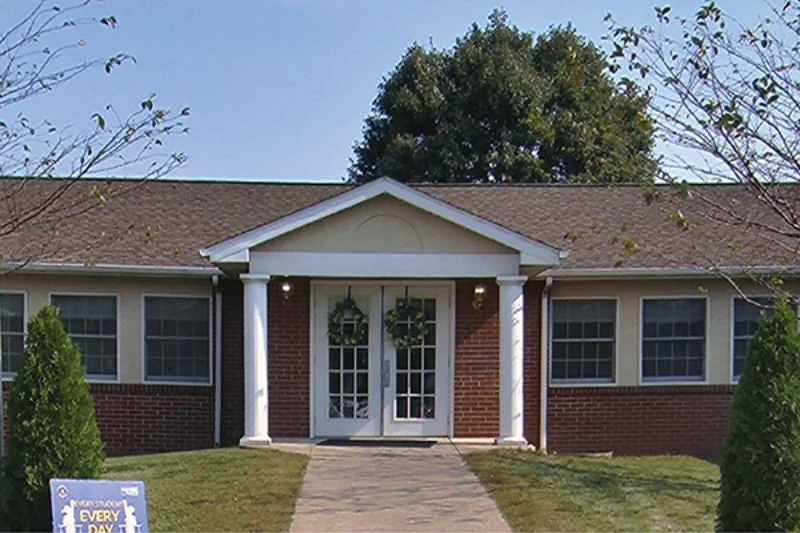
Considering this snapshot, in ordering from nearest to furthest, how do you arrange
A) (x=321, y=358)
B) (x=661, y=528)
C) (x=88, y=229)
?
1. (x=661, y=528)
2. (x=321, y=358)
3. (x=88, y=229)

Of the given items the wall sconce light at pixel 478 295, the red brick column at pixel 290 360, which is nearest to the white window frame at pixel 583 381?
the wall sconce light at pixel 478 295

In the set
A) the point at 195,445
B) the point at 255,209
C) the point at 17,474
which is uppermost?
the point at 255,209

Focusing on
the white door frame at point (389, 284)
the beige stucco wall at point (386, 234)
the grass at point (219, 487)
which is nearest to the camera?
the grass at point (219, 487)

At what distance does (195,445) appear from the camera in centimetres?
1289

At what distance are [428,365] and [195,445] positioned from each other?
382 cm

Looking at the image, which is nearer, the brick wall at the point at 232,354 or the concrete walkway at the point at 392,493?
the concrete walkway at the point at 392,493

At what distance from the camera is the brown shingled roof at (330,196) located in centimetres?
1284

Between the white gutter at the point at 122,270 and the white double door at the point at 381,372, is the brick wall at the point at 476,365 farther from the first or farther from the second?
the white gutter at the point at 122,270

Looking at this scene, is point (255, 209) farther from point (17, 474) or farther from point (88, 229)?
point (17, 474)

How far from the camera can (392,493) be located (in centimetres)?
909

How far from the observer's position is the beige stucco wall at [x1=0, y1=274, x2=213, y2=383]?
508 inches

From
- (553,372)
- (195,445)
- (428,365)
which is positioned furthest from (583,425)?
(195,445)

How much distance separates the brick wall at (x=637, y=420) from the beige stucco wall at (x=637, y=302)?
0.31 metres

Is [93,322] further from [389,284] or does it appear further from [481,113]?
[481,113]
